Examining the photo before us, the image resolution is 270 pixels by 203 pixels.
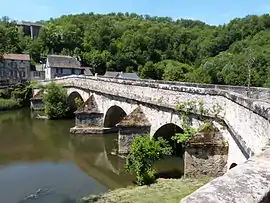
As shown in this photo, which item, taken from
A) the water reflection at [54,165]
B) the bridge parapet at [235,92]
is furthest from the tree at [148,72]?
the water reflection at [54,165]

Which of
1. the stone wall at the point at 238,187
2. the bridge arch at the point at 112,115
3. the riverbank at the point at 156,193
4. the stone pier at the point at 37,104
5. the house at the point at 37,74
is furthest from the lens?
the house at the point at 37,74

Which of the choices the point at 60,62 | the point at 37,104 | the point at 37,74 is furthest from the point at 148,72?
the point at 37,104

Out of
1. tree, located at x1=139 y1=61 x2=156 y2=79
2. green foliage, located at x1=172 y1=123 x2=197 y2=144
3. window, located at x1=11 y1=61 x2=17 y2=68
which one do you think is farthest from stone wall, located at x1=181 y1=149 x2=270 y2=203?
window, located at x1=11 y1=61 x2=17 y2=68

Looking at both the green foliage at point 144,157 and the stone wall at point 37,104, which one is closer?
the green foliage at point 144,157

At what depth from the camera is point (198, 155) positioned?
11.9 m

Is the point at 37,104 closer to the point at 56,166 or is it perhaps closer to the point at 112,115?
the point at 112,115

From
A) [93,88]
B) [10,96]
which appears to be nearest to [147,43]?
[10,96]

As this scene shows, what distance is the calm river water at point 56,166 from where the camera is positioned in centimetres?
1313

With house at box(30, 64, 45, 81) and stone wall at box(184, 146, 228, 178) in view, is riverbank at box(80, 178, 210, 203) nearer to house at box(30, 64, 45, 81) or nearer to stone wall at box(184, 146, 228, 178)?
stone wall at box(184, 146, 228, 178)

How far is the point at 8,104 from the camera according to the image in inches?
1503

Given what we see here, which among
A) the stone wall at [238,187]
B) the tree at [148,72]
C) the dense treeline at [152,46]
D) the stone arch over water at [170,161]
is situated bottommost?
the stone arch over water at [170,161]

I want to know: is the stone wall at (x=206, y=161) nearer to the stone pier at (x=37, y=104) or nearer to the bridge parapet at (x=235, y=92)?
the bridge parapet at (x=235, y=92)

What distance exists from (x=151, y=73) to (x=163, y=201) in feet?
170

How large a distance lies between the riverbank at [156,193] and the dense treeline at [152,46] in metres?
36.4
